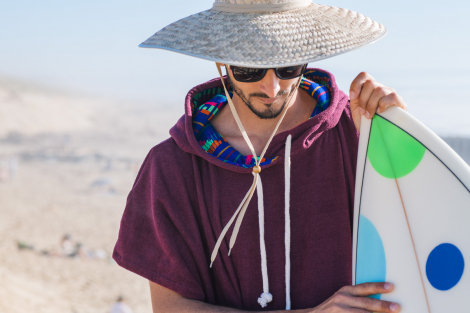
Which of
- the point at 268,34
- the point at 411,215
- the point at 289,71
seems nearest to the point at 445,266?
the point at 411,215

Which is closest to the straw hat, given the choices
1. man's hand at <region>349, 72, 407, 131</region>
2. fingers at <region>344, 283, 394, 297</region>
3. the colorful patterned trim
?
man's hand at <region>349, 72, 407, 131</region>

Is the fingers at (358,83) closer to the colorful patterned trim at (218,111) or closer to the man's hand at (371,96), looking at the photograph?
the man's hand at (371,96)

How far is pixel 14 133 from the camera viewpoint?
89.7 feet

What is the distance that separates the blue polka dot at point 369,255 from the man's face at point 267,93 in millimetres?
560

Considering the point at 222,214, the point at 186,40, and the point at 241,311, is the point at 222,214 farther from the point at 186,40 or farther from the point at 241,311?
the point at 186,40

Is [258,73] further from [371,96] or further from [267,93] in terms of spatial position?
[371,96]

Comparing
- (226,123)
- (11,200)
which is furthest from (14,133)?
(226,123)

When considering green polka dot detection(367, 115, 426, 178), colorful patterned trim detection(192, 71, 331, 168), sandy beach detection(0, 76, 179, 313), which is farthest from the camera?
sandy beach detection(0, 76, 179, 313)

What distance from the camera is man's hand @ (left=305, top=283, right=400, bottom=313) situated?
4.71ft

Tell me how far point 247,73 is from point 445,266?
968 millimetres

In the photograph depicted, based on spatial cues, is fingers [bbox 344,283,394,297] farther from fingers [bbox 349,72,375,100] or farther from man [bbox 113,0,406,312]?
fingers [bbox 349,72,375,100]

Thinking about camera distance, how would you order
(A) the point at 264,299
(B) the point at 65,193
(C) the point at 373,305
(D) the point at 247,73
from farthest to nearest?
(B) the point at 65,193 < (A) the point at 264,299 < (D) the point at 247,73 < (C) the point at 373,305

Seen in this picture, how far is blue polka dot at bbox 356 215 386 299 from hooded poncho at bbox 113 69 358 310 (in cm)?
15

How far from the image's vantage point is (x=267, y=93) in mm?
1725
